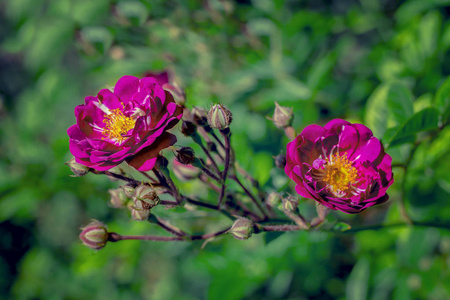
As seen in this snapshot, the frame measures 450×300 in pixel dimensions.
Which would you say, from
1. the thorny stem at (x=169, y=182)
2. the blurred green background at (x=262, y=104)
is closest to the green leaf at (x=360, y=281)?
the blurred green background at (x=262, y=104)

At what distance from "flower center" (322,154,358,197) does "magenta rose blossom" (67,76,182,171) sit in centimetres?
57

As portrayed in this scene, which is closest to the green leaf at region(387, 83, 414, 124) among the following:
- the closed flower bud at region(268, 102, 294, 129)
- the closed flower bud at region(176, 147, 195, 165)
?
the closed flower bud at region(268, 102, 294, 129)

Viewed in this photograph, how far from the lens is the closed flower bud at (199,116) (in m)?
1.32

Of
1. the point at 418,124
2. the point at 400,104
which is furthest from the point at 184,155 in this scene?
the point at 400,104

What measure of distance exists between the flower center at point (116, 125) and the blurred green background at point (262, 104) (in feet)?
1.47

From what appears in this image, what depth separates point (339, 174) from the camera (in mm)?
1382

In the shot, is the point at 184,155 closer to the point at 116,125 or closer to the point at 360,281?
the point at 116,125

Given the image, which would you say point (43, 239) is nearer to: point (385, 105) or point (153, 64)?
point (153, 64)

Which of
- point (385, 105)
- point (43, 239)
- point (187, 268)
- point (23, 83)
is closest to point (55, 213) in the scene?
point (43, 239)

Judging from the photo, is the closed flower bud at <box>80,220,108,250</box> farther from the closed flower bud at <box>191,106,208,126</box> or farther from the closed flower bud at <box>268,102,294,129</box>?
the closed flower bud at <box>268,102,294,129</box>

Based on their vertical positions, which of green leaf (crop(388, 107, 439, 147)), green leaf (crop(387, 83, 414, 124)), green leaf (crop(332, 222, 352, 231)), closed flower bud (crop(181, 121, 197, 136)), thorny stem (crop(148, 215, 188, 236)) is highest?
green leaf (crop(388, 107, 439, 147))

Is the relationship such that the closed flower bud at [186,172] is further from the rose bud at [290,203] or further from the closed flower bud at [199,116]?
the rose bud at [290,203]

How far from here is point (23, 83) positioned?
552cm

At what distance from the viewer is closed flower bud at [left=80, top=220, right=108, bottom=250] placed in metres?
1.38
